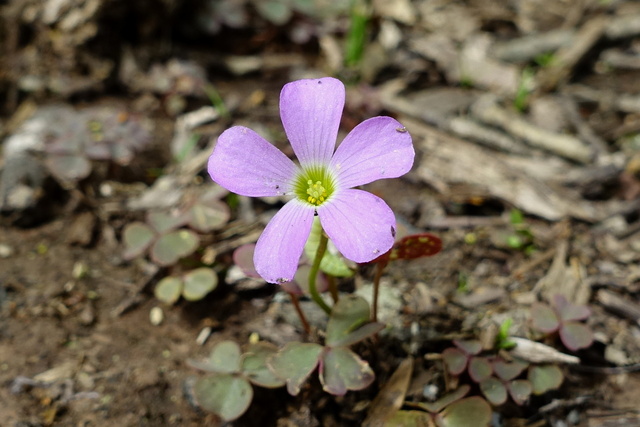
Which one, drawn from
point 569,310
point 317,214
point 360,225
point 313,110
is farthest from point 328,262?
point 569,310

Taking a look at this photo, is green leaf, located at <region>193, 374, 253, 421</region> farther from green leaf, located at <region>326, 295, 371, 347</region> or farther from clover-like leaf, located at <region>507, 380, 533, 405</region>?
clover-like leaf, located at <region>507, 380, 533, 405</region>

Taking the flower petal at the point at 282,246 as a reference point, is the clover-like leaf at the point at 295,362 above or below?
below

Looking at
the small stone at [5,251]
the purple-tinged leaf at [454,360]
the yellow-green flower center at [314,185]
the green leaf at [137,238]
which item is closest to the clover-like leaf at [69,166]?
the small stone at [5,251]

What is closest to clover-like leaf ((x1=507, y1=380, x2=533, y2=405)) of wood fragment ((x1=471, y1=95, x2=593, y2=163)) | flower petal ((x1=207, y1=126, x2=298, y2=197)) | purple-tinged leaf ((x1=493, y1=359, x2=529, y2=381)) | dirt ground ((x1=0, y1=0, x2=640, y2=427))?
purple-tinged leaf ((x1=493, y1=359, x2=529, y2=381))

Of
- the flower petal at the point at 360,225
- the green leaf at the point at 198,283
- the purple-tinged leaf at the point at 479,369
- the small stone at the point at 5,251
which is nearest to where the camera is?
the flower petal at the point at 360,225

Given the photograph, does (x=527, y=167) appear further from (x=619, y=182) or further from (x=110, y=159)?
Result: (x=110, y=159)

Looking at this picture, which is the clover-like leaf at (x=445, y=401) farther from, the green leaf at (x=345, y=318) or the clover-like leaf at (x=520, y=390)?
the green leaf at (x=345, y=318)

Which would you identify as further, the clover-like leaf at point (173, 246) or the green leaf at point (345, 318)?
the clover-like leaf at point (173, 246)

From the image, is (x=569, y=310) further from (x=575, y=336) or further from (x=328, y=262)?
(x=328, y=262)
